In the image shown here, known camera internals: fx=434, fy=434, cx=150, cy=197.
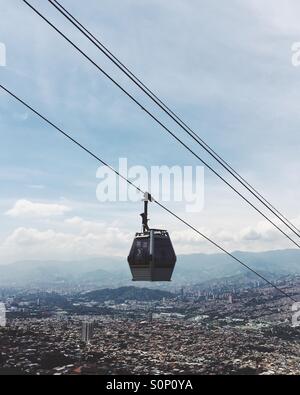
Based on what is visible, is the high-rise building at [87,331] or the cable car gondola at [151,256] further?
the high-rise building at [87,331]

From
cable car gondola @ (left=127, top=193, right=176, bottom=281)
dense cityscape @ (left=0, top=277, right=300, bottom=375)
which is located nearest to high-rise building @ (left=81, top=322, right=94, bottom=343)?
dense cityscape @ (left=0, top=277, right=300, bottom=375)

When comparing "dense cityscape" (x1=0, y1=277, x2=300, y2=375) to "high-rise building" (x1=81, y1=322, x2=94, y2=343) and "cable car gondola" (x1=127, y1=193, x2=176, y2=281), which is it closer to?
"high-rise building" (x1=81, y1=322, x2=94, y2=343)

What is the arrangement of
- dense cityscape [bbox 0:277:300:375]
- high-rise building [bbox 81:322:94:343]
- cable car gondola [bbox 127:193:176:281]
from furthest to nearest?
high-rise building [bbox 81:322:94:343]
dense cityscape [bbox 0:277:300:375]
cable car gondola [bbox 127:193:176:281]

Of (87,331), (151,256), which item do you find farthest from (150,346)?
(151,256)

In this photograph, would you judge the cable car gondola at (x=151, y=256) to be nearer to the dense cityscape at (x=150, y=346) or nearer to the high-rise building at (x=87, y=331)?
the dense cityscape at (x=150, y=346)

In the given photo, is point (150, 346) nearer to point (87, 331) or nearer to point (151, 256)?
point (87, 331)

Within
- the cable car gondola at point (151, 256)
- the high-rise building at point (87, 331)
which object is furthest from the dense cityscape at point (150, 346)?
the cable car gondola at point (151, 256)

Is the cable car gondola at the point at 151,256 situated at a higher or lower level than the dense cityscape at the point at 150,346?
higher
